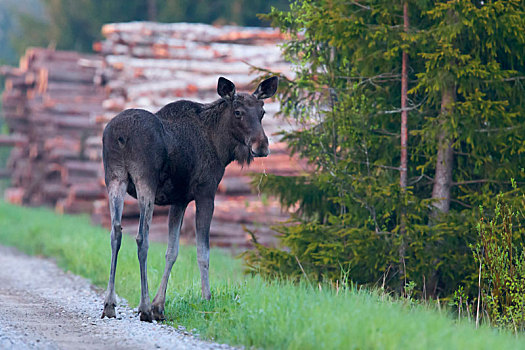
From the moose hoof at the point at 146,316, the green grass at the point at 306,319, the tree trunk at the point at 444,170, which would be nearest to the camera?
the green grass at the point at 306,319

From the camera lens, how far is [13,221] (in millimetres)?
20859

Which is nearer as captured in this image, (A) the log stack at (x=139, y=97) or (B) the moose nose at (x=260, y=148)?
(B) the moose nose at (x=260, y=148)

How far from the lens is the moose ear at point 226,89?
313 inches

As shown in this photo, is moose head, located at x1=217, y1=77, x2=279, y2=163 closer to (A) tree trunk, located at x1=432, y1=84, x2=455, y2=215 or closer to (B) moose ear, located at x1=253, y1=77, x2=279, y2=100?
(B) moose ear, located at x1=253, y1=77, x2=279, y2=100

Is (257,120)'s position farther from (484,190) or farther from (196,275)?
(484,190)

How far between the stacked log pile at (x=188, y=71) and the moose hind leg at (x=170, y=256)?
9.46 m

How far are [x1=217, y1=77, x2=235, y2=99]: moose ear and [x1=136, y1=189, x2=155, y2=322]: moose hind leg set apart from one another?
154 centimetres

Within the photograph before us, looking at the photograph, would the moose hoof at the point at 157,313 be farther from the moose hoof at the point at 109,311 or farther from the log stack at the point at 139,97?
the log stack at the point at 139,97

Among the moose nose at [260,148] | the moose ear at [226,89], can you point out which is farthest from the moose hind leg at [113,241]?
the moose ear at [226,89]

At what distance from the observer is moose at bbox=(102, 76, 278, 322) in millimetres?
7363

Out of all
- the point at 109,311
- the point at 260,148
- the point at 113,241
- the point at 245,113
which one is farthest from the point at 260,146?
the point at 109,311

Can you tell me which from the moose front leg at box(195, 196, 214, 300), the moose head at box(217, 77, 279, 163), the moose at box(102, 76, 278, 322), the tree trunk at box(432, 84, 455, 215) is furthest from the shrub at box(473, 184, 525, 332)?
the moose front leg at box(195, 196, 214, 300)

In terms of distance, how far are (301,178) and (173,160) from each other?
3361 mm

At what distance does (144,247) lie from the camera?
24.0 feet
